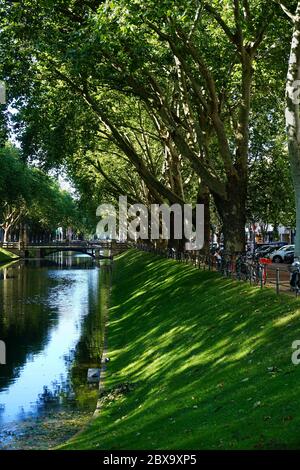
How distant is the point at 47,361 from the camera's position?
27328mm

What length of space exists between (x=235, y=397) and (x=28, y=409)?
29.8ft

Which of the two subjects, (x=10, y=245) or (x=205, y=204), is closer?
(x=205, y=204)

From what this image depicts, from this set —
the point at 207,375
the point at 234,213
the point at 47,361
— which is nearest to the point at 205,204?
the point at 234,213

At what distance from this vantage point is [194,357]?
1842cm

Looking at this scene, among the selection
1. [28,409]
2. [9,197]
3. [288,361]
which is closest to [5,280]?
[9,197]

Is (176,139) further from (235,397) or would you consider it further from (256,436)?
(256,436)

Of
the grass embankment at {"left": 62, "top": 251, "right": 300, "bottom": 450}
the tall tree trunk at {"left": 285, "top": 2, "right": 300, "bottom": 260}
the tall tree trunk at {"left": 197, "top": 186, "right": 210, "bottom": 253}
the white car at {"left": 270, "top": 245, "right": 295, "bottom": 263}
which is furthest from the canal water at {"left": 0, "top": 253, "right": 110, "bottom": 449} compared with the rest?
the white car at {"left": 270, "top": 245, "right": 295, "bottom": 263}

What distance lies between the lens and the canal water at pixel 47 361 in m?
18.3

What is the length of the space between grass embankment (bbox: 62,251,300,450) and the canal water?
1300 millimetres

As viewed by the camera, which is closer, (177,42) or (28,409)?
(28,409)

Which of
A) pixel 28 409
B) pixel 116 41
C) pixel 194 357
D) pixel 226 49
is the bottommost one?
pixel 28 409

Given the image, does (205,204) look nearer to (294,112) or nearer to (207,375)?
(294,112)

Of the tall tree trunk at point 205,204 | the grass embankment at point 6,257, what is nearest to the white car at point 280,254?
the tall tree trunk at point 205,204

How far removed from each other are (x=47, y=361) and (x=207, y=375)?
12787 millimetres
